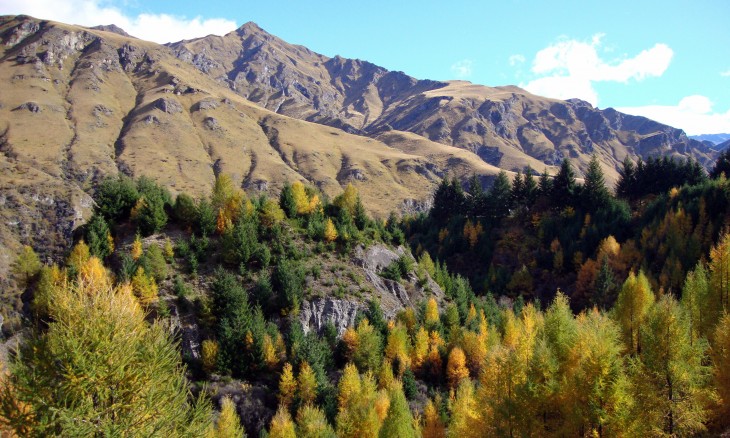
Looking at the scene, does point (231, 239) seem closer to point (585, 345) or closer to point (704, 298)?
point (585, 345)

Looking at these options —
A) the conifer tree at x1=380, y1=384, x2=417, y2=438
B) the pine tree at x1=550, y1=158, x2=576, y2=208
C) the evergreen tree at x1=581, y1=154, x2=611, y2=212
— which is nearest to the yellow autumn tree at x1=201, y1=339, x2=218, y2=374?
the conifer tree at x1=380, y1=384, x2=417, y2=438

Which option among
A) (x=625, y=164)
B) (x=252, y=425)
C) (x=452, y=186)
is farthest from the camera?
(x=452, y=186)

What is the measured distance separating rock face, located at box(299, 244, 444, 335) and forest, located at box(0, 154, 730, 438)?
52.3 inches

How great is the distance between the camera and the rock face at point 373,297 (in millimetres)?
56438

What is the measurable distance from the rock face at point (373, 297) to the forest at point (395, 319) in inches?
52.3

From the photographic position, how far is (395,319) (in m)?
60.7

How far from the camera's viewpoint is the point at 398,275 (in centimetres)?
6688

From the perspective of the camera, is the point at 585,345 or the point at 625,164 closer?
the point at 585,345

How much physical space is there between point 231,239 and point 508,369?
4227 cm

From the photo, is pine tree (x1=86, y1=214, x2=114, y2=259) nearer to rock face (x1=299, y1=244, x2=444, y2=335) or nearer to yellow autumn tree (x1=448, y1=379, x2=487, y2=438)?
rock face (x1=299, y1=244, x2=444, y2=335)

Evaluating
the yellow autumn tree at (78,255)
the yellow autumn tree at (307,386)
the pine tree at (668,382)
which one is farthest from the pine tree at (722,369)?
the yellow autumn tree at (78,255)

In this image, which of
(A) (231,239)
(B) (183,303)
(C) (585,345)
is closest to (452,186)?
(A) (231,239)

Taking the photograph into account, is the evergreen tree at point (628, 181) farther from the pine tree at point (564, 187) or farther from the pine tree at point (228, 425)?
the pine tree at point (228, 425)

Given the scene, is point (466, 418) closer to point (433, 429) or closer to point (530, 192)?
point (433, 429)
